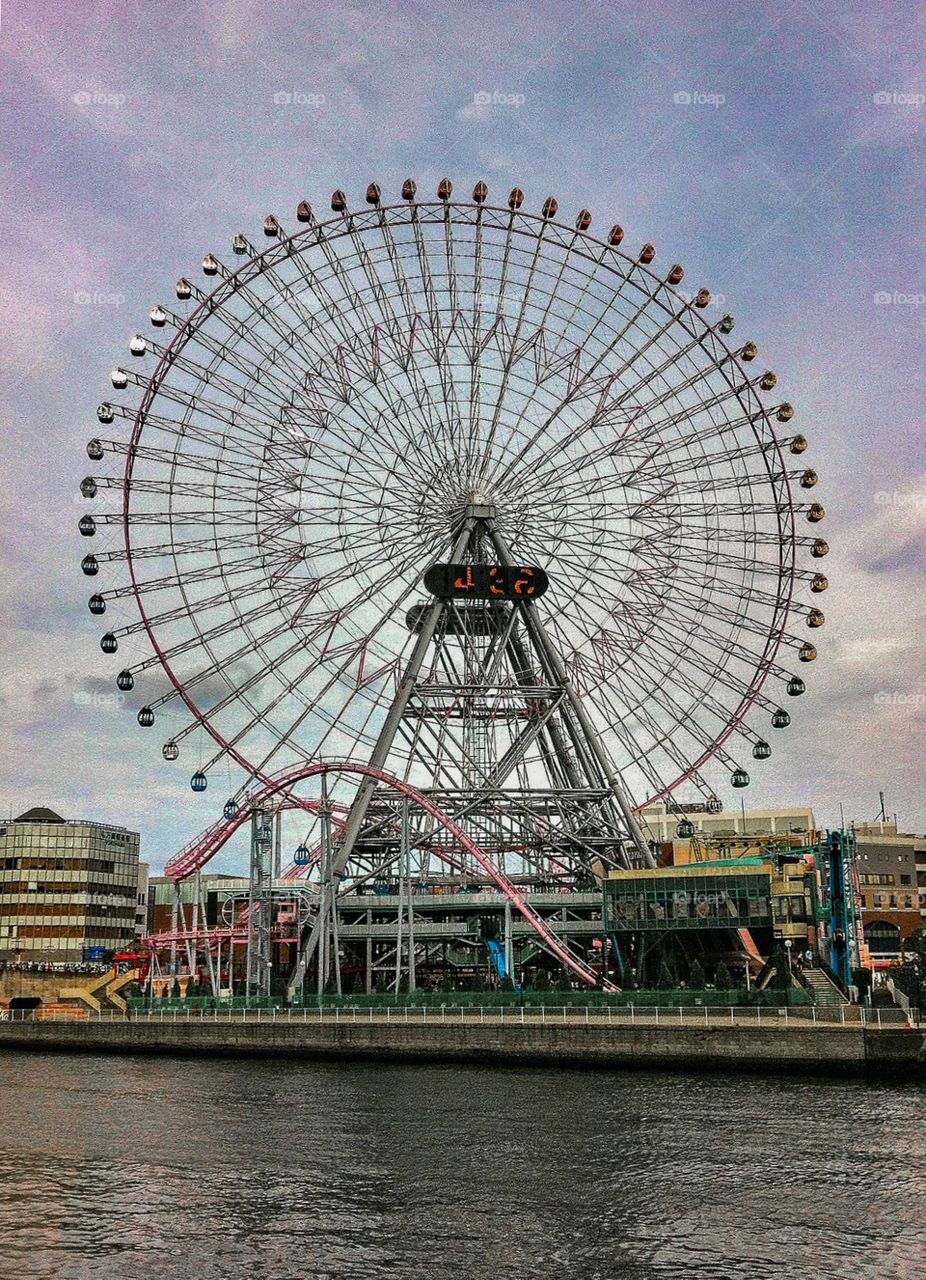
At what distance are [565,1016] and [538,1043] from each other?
217 centimetres

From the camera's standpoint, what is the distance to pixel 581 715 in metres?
91.8

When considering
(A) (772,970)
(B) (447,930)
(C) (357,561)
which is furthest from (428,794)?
(A) (772,970)

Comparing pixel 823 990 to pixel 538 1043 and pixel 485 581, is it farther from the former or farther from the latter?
pixel 485 581

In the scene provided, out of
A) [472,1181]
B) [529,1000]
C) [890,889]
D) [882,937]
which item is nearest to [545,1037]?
[529,1000]

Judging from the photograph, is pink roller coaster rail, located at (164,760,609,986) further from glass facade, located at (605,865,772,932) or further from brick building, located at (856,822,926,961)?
brick building, located at (856,822,926,961)

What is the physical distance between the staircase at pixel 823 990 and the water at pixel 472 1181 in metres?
12.5

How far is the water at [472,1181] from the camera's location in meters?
32.4

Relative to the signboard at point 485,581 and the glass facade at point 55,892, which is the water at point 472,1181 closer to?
the signboard at point 485,581

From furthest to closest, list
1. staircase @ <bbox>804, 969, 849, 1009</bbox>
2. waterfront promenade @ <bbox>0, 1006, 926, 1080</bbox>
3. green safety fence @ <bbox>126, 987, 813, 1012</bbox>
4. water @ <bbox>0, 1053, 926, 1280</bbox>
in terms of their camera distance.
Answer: staircase @ <bbox>804, 969, 849, 1009</bbox> → green safety fence @ <bbox>126, 987, 813, 1012</bbox> → waterfront promenade @ <bbox>0, 1006, 926, 1080</bbox> → water @ <bbox>0, 1053, 926, 1280</bbox>

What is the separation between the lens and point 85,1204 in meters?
37.9

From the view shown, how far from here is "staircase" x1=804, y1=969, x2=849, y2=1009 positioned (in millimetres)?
70938

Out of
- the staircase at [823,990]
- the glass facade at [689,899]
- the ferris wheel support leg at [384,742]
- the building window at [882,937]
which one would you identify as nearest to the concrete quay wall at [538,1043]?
the staircase at [823,990]

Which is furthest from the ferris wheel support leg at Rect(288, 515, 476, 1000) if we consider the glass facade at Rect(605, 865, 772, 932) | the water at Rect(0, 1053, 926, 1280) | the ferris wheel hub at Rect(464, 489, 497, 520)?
the water at Rect(0, 1053, 926, 1280)

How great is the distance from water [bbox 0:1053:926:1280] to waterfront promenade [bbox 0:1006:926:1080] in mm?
2670
